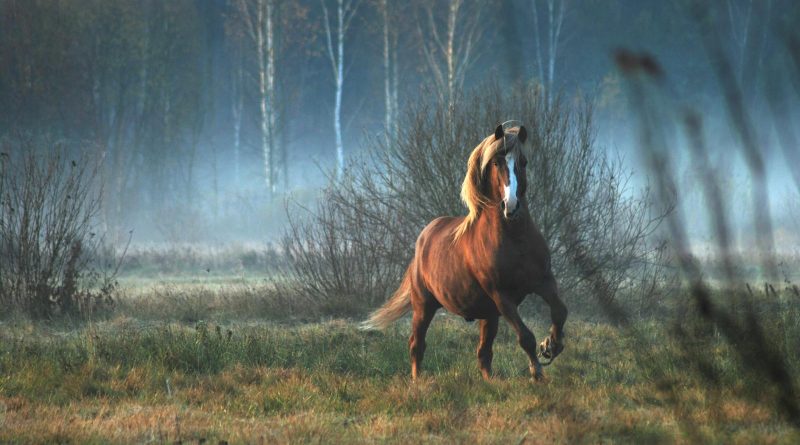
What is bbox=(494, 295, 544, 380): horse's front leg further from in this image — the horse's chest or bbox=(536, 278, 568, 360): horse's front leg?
the horse's chest

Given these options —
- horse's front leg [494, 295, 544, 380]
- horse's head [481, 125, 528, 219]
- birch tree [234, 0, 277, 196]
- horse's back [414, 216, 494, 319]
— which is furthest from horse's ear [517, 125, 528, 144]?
birch tree [234, 0, 277, 196]

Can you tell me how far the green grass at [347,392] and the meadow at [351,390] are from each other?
2cm

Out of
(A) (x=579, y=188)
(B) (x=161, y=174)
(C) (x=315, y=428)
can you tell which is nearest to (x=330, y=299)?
(A) (x=579, y=188)

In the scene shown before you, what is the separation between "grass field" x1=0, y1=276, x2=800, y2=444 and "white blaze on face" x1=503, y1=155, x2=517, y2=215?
1.15 metres

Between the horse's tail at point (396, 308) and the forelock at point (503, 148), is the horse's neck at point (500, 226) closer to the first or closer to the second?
the forelock at point (503, 148)

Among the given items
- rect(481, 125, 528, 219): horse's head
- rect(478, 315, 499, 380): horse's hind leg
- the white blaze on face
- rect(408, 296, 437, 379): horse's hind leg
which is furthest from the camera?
rect(408, 296, 437, 379): horse's hind leg

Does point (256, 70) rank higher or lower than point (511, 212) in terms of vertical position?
higher

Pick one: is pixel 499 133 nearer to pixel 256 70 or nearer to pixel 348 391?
pixel 348 391

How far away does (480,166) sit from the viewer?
7168 mm

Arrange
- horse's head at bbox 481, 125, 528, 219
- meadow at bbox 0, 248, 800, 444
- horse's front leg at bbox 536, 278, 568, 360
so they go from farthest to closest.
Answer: horse's front leg at bbox 536, 278, 568, 360, horse's head at bbox 481, 125, 528, 219, meadow at bbox 0, 248, 800, 444

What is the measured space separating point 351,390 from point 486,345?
4.25ft

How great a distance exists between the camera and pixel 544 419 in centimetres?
573

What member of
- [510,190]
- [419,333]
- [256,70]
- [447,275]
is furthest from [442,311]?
[256,70]

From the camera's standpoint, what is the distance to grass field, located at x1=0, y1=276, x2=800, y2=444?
17.7 ft
